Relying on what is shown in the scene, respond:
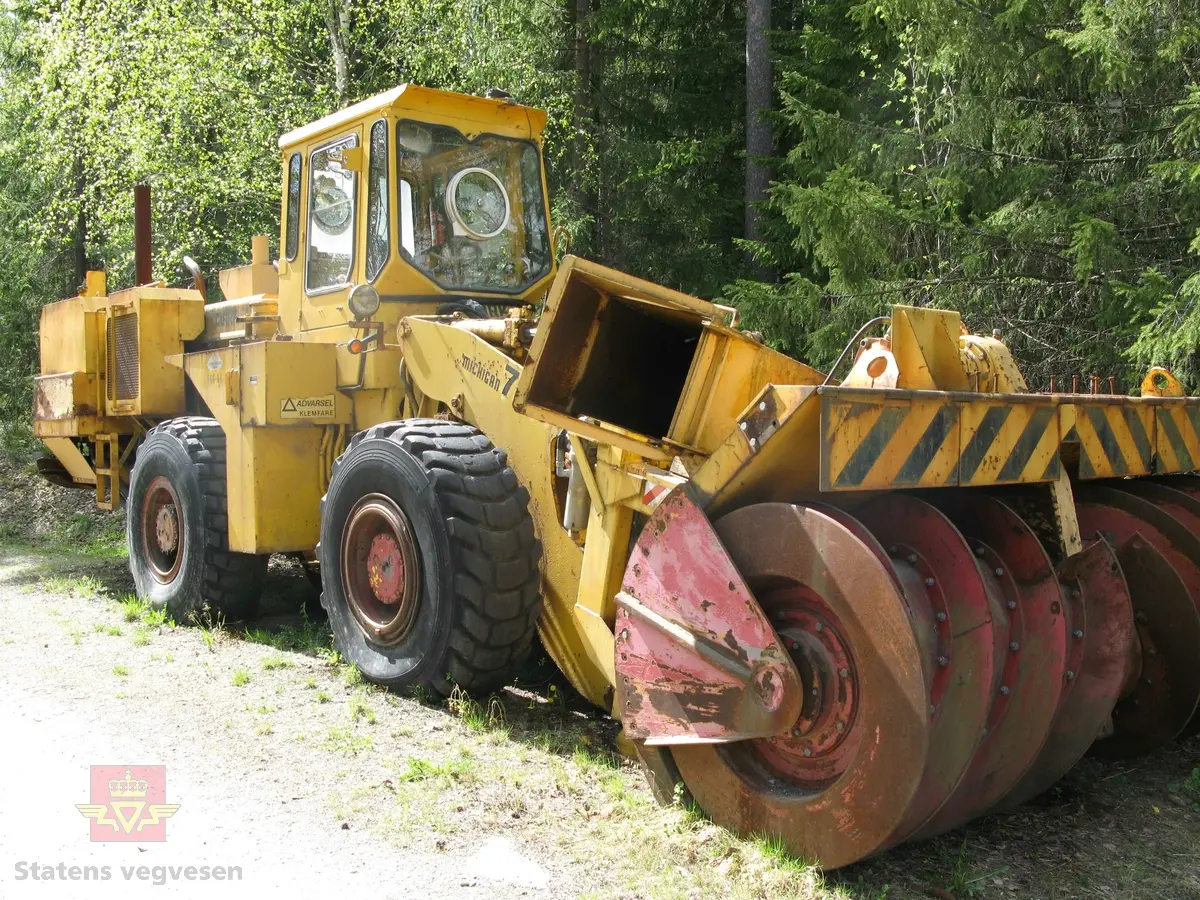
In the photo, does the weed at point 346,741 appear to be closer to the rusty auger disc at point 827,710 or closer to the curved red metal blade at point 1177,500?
the rusty auger disc at point 827,710

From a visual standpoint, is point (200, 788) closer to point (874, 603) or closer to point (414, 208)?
point (874, 603)

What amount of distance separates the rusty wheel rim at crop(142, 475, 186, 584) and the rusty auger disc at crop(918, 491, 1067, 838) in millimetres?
5264

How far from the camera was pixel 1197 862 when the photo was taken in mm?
3715

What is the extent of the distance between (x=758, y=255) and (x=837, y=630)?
8.87 metres

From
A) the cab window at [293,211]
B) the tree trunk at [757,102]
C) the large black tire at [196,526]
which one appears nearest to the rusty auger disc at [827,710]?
the large black tire at [196,526]

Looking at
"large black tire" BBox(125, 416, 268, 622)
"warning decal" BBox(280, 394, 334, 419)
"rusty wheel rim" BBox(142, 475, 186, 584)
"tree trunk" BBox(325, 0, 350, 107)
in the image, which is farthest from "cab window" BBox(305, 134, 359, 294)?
"tree trunk" BBox(325, 0, 350, 107)

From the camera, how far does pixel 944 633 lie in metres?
3.49

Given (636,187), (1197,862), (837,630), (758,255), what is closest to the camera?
(837,630)

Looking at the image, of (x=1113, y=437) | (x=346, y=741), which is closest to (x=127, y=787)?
(x=346, y=741)

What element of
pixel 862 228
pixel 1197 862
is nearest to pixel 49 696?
pixel 1197 862

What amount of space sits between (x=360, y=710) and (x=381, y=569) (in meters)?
0.67

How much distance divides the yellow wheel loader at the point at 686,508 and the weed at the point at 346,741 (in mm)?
416

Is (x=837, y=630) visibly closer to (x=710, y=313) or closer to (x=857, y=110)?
(x=710, y=313)

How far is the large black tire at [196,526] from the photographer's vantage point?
22.9ft
